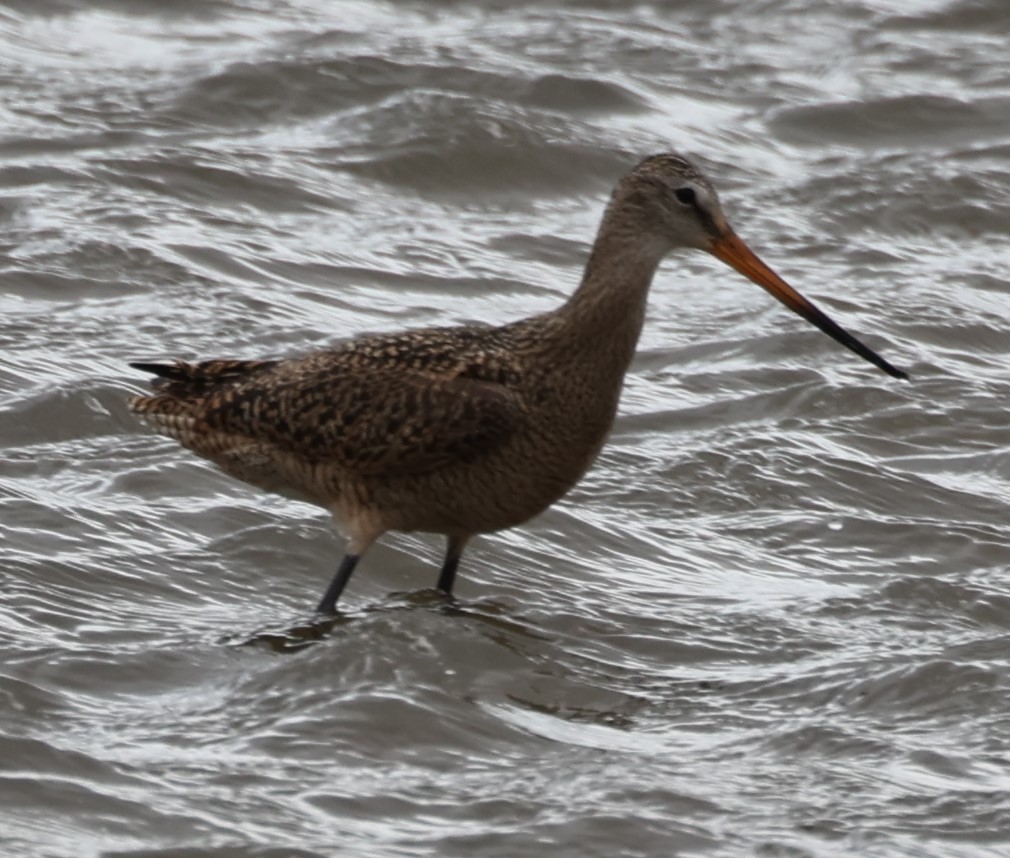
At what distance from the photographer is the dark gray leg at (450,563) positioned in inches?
243

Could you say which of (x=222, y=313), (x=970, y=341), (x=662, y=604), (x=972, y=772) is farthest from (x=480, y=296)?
(x=972, y=772)

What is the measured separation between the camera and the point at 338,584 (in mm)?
6012

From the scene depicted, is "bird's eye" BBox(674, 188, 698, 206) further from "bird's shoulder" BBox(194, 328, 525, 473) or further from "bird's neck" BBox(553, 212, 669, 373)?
"bird's shoulder" BBox(194, 328, 525, 473)

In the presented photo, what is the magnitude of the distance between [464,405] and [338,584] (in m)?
0.62

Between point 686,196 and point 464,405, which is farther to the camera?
point 686,196

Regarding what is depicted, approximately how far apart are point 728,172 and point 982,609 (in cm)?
437

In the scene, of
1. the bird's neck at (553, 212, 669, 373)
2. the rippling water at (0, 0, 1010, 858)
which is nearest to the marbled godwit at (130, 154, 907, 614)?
the bird's neck at (553, 212, 669, 373)

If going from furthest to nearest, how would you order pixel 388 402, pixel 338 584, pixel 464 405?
pixel 338 584 → pixel 388 402 → pixel 464 405

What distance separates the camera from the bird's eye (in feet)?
19.8

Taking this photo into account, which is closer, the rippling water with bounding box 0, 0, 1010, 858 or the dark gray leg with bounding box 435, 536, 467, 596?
the rippling water with bounding box 0, 0, 1010, 858

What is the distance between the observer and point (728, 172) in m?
10.4

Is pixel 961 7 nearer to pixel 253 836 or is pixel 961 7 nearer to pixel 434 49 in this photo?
pixel 434 49

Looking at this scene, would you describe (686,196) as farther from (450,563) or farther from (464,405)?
(450,563)

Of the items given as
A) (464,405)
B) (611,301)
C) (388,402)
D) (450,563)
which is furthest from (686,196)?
(450,563)
